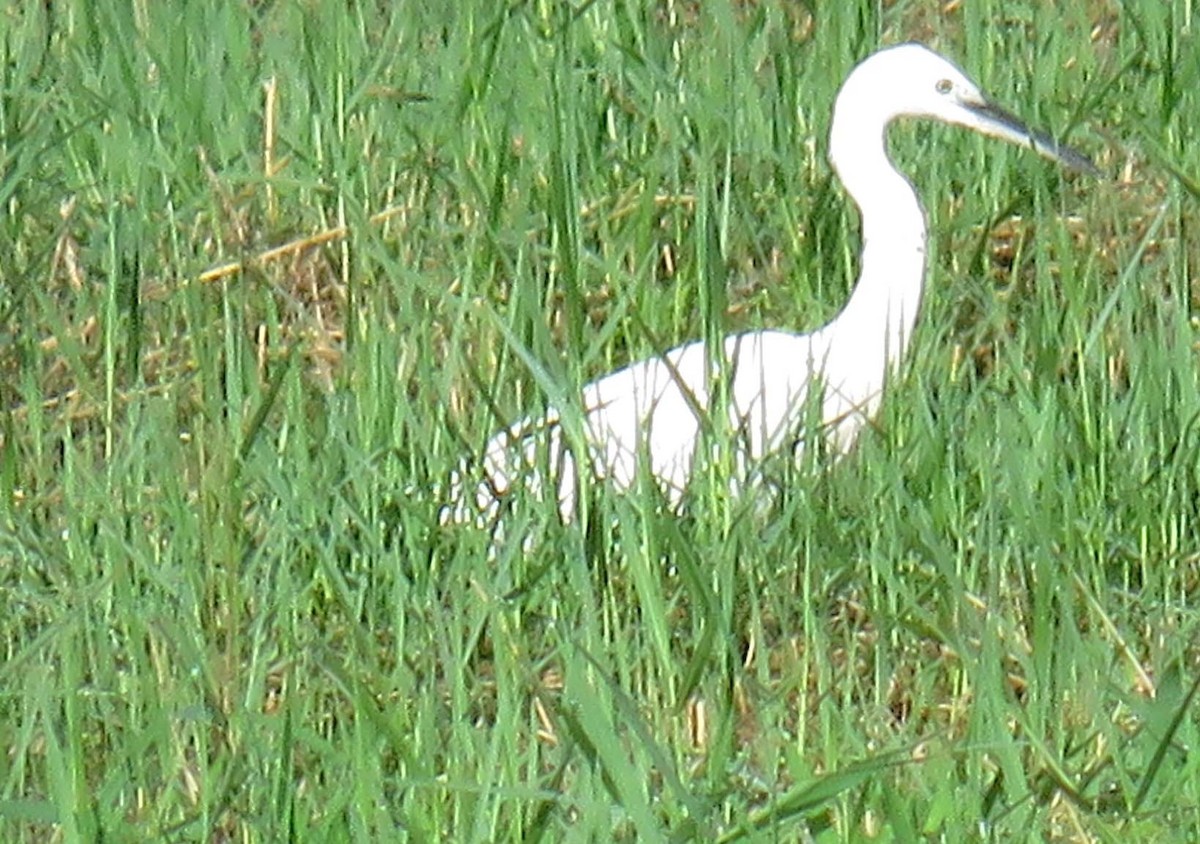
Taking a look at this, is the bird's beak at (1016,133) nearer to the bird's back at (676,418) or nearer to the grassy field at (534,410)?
the grassy field at (534,410)

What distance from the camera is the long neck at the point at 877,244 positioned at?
12.7 ft

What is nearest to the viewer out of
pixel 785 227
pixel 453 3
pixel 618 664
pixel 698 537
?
pixel 618 664

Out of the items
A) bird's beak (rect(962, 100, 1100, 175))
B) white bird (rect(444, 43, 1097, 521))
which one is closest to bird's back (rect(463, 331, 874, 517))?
white bird (rect(444, 43, 1097, 521))

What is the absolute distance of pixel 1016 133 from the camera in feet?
13.0

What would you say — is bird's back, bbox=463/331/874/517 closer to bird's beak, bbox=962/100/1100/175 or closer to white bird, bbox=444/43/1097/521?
white bird, bbox=444/43/1097/521

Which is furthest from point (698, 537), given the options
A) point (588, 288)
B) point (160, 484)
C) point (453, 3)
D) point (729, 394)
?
point (453, 3)

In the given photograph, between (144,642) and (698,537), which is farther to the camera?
(698,537)

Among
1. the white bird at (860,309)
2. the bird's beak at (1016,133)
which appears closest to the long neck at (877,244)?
→ the white bird at (860,309)

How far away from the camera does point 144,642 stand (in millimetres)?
2688

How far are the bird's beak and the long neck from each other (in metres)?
0.14

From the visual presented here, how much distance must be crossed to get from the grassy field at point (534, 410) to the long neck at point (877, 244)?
0.19ft

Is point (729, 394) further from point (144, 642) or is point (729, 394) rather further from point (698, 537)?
point (144, 642)

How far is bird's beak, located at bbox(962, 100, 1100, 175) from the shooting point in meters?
3.92

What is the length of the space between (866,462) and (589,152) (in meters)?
1.13
